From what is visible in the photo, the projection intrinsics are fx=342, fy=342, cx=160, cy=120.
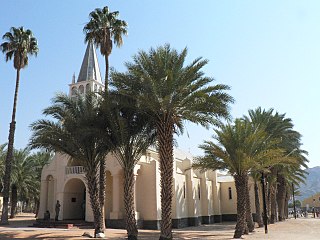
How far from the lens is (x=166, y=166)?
61.5ft

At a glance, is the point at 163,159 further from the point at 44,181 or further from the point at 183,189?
the point at 44,181

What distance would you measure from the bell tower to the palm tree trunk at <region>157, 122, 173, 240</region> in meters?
19.3

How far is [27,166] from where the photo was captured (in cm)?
4331

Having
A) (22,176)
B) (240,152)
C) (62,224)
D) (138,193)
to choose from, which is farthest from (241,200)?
(22,176)

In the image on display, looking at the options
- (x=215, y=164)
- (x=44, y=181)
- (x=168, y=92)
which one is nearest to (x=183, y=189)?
(x=215, y=164)

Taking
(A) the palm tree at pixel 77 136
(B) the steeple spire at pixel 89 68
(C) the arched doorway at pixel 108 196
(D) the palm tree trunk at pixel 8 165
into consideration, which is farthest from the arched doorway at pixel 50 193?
(A) the palm tree at pixel 77 136

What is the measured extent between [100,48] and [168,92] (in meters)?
9.23

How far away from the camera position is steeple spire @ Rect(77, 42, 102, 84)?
3797cm

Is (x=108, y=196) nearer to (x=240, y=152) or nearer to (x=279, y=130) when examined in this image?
(x=240, y=152)

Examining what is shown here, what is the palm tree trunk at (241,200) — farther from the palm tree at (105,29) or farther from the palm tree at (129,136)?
the palm tree at (105,29)

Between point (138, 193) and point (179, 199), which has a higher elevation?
point (138, 193)

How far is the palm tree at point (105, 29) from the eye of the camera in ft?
81.1

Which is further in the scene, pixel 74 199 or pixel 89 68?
pixel 89 68

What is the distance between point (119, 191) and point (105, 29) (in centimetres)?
1330
